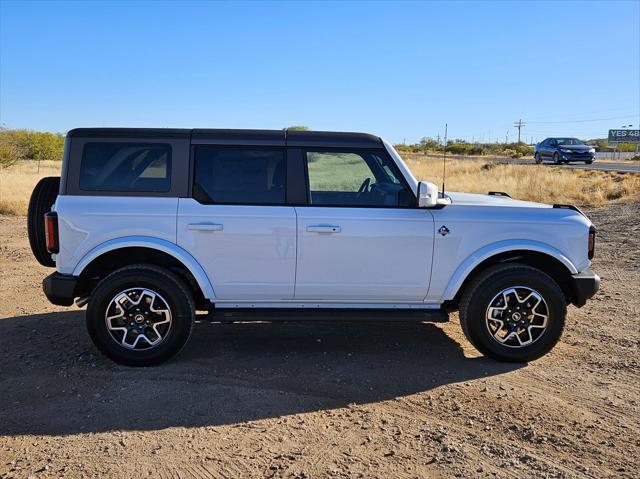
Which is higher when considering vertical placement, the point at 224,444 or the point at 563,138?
the point at 563,138

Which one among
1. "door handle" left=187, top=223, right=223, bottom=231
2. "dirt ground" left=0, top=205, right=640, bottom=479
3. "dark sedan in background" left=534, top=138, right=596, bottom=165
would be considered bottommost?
"dirt ground" left=0, top=205, right=640, bottom=479

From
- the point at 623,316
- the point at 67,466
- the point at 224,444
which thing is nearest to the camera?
the point at 67,466

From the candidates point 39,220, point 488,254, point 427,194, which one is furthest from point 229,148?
point 488,254

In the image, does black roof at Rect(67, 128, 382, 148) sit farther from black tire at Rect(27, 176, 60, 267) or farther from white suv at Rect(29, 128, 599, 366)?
black tire at Rect(27, 176, 60, 267)

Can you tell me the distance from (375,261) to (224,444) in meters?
1.98

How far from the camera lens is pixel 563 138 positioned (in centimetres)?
3600

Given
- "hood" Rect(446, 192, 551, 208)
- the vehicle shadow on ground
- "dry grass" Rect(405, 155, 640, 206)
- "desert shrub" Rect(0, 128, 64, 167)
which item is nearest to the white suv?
"hood" Rect(446, 192, 551, 208)

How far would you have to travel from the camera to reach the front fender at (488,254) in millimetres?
4953

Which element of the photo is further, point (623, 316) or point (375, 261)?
point (623, 316)

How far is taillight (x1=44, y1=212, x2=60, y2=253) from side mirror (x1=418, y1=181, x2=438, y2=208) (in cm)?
295

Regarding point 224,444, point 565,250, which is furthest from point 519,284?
point 224,444

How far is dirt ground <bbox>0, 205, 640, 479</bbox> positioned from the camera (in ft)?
11.2

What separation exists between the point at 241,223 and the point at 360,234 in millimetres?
981

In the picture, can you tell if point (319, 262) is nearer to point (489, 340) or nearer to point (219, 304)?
point (219, 304)
